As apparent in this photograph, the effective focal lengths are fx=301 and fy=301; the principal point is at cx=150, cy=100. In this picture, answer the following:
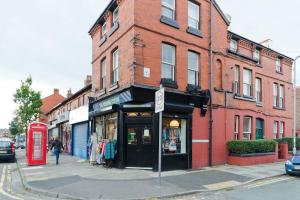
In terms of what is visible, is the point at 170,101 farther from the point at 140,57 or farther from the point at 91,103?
the point at 91,103

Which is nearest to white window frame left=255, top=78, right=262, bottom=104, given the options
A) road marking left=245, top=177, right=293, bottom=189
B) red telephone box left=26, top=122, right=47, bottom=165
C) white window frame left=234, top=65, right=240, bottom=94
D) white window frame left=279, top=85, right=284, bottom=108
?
white window frame left=234, top=65, right=240, bottom=94

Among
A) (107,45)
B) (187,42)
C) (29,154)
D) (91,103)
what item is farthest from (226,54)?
(29,154)

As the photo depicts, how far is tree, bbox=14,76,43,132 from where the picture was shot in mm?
34609

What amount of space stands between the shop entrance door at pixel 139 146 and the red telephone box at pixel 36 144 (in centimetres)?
669

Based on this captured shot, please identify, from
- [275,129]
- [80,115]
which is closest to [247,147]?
[275,129]

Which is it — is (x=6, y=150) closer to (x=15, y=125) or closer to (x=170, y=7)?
(x=170, y=7)

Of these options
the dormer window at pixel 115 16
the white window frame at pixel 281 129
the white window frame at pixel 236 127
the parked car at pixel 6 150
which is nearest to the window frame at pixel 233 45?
the white window frame at pixel 236 127

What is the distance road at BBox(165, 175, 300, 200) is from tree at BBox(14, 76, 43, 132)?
2856 centimetres

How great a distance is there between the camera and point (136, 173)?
13.3 m

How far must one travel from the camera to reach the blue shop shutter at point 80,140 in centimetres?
2240

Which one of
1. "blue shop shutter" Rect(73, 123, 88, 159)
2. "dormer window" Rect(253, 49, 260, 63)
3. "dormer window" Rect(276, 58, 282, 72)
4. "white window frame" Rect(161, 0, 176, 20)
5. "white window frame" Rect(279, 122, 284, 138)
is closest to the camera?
"white window frame" Rect(161, 0, 176, 20)

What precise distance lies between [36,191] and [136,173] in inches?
179

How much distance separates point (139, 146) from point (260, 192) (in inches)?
239

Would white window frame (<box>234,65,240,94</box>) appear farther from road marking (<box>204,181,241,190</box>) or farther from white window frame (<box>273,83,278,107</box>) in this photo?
road marking (<box>204,181,241,190</box>)
